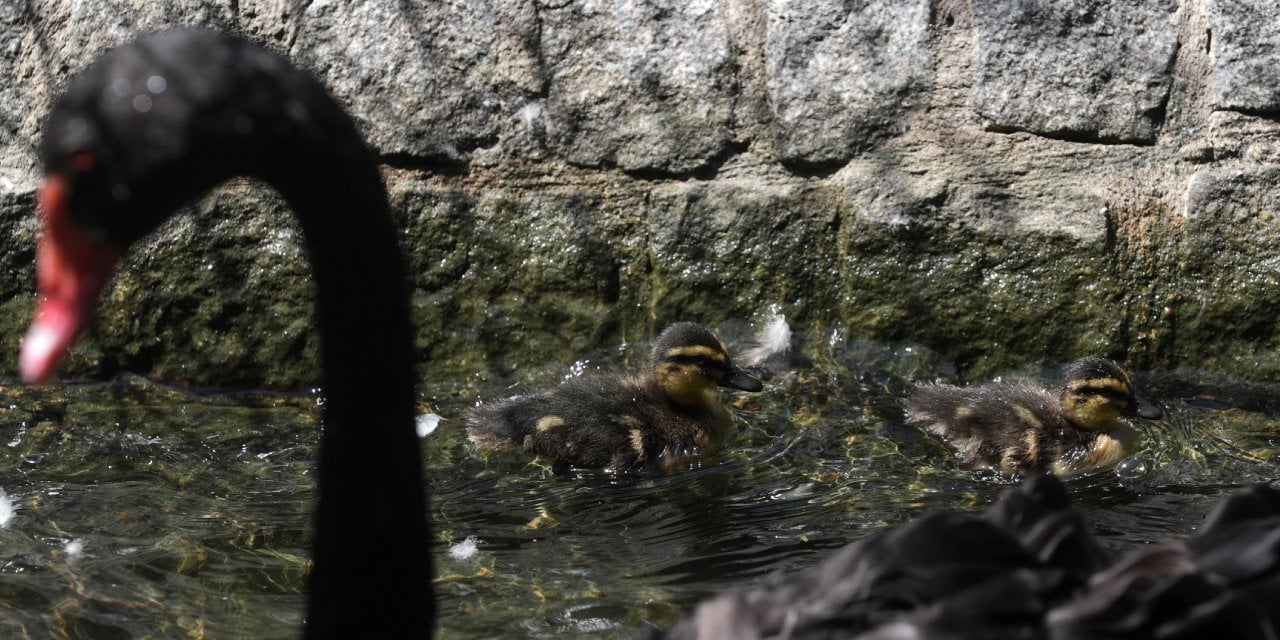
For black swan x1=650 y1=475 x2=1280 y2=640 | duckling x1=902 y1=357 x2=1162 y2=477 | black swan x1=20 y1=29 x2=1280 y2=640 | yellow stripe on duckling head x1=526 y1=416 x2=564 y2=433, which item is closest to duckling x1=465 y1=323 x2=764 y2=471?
yellow stripe on duckling head x1=526 y1=416 x2=564 y2=433

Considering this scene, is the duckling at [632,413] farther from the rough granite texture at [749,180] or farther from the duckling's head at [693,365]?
the rough granite texture at [749,180]

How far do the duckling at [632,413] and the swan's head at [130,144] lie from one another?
2527mm

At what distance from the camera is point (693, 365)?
16.6 ft

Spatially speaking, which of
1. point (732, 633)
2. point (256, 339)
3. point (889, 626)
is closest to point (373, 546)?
point (732, 633)

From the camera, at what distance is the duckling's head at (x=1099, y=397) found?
15.8 feet

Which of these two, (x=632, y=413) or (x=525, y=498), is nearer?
(x=525, y=498)

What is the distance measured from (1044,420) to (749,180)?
1398mm

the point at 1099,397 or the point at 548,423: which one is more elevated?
the point at 548,423

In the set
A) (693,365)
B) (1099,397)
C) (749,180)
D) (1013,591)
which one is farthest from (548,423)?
(1013,591)

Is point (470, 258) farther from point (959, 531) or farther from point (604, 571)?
point (959, 531)

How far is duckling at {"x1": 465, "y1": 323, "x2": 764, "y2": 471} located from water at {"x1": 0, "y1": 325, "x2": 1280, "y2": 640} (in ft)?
0.31

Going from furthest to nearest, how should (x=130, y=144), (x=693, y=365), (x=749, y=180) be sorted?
(x=749, y=180), (x=693, y=365), (x=130, y=144)

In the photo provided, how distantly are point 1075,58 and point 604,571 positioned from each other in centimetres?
264

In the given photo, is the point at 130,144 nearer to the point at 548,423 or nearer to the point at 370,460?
the point at 370,460
